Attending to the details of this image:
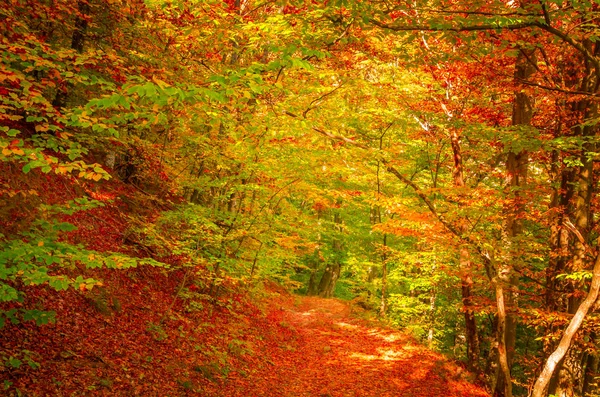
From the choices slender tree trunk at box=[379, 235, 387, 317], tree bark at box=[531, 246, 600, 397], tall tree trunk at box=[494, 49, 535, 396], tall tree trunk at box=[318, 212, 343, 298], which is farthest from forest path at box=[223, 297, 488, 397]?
tall tree trunk at box=[318, 212, 343, 298]

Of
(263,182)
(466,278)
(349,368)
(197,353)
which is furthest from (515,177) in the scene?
(197,353)

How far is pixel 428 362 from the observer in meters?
13.0

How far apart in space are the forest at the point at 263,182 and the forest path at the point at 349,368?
0.32 feet

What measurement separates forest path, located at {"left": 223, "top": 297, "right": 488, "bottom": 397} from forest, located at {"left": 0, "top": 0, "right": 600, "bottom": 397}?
0.10 m

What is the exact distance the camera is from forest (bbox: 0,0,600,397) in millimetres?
5016

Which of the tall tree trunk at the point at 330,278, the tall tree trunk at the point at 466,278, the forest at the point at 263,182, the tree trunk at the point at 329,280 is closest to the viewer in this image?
the forest at the point at 263,182

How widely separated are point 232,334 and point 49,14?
8.66 meters

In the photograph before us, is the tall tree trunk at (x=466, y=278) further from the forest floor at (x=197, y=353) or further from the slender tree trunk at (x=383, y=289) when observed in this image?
the slender tree trunk at (x=383, y=289)

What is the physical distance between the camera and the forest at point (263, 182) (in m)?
5.02

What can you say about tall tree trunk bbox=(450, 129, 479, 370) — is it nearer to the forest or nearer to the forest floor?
the forest

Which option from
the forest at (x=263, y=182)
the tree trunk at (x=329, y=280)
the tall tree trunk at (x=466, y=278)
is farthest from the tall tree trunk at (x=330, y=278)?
the tall tree trunk at (x=466, y=278)

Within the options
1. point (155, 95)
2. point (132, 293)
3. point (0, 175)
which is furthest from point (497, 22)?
point (132, 293)

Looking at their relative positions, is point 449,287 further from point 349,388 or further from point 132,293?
point 132,293

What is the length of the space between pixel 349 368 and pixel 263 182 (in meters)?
6.34
